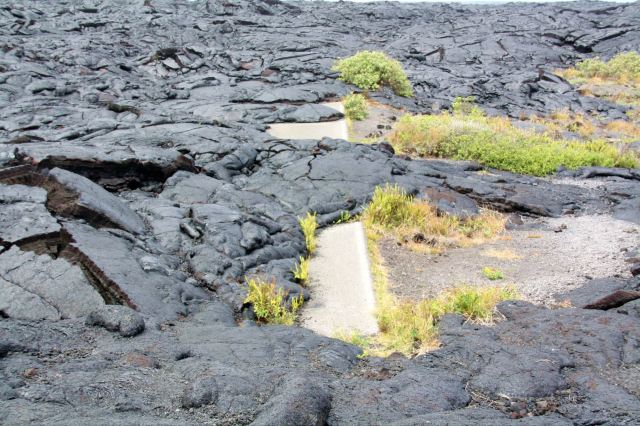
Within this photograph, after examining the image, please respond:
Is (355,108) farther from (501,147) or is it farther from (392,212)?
(392,212)

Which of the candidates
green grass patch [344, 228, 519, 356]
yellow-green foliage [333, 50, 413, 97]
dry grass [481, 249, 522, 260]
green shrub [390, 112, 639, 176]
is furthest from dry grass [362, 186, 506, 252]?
yellow-green foliage [333, 50, 413, 97]

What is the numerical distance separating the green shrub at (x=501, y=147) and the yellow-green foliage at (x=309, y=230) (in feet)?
20.6

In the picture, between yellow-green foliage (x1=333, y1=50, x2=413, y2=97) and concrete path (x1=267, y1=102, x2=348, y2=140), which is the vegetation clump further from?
yellow-green foliage (x1=333, y1=50, x2=413, y2=97)

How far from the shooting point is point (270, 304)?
24.5 feet

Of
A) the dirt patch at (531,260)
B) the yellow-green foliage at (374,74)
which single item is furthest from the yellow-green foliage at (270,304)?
the yellow-green foliage at (374,74)

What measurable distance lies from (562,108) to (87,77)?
2010 centimetres

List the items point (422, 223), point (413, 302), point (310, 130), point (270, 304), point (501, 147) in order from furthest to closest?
1. point (310, 130)
2. point (501, 147)
3. point (422, 223)
4. point (413, 302)
5. point (270, 304)

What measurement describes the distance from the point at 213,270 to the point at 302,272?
1.35 m

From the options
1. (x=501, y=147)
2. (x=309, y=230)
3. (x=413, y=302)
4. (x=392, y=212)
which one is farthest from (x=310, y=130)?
(x=413, y=302)

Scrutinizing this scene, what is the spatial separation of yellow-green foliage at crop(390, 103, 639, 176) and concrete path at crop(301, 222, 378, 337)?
610 centimetres

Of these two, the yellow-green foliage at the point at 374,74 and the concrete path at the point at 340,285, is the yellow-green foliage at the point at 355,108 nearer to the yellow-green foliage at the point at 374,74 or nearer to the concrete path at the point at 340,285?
the yellow-green foliage at the point at 374,74

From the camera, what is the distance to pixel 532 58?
35781 mm

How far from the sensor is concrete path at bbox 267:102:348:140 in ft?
53.9

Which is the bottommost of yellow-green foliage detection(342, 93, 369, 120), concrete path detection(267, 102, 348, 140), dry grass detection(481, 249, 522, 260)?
dry grass detection(481, 249, 522, 260)
